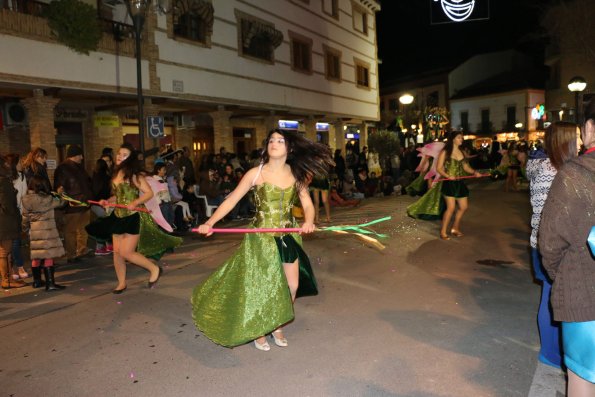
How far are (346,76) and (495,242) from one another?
60.7ft

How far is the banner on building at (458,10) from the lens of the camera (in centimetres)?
1359

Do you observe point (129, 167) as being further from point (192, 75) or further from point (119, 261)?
point (192, 75)

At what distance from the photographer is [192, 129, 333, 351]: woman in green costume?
4441mm

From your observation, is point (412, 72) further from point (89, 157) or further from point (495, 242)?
point (495, 242)

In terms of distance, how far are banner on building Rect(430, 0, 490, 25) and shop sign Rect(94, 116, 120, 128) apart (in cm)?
957

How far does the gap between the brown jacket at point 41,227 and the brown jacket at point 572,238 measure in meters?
6.22

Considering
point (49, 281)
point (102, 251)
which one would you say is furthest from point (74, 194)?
point (49, 281)

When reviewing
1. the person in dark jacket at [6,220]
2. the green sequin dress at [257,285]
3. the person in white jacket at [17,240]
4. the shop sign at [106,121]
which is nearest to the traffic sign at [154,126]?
the shop sign at [106,121]

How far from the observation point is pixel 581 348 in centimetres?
262

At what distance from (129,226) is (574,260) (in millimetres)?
5218

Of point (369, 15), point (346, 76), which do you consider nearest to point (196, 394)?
point (346, 76)

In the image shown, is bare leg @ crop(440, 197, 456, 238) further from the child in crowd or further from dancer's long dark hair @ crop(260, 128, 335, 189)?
the child in crowd

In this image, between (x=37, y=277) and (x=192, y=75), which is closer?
(x=37, y=277)

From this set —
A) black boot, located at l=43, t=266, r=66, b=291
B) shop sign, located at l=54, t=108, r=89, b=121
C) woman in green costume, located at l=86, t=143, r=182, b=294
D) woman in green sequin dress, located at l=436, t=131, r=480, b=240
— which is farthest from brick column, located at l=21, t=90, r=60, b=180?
woman in green sequin dress, located at l=436, t=131, r=480, b=240
